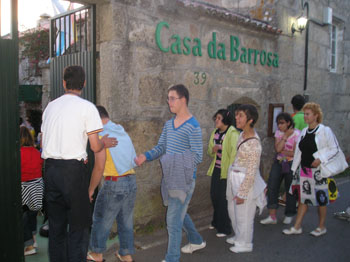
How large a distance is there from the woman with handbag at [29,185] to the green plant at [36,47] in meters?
5.84

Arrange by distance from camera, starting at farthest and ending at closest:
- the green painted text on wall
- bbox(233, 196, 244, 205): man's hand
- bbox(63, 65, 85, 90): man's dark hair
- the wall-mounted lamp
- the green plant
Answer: the green plant, the wall-mounted lamp, the green painted text on wall, bbox(233, 196, 244, 205): man's hand, bbox(63, 65, 85, 90): man's dark hair

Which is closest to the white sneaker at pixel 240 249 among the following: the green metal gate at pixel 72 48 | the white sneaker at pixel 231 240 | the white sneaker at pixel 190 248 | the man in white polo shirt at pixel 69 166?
the white sneaker at pixel 231 240

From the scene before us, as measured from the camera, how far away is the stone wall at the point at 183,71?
14.8ft

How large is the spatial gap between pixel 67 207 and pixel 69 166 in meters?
0.36

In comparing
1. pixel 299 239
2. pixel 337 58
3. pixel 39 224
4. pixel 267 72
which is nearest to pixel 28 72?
pixel 39 224

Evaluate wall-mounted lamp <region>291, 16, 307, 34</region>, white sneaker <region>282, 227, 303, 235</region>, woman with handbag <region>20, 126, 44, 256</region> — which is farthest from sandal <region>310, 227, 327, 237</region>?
wall-mounted lamp <region>291, 16, 307, 34</region>

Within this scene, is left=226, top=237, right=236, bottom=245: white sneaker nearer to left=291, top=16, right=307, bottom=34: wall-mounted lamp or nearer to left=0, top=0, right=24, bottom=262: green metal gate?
left=0, top=0, right=24, bottom=262: green metal gate

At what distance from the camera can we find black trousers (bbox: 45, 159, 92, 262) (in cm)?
290

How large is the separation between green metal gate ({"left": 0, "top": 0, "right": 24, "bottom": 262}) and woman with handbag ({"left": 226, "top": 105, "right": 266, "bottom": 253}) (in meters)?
2.34

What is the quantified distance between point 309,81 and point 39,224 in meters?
6.59

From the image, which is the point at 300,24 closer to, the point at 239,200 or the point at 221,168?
the point at 221,168

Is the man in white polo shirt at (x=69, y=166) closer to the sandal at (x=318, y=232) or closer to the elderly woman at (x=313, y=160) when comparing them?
the elderly woman at (x=313, y=160)

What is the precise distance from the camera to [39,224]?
5219mm

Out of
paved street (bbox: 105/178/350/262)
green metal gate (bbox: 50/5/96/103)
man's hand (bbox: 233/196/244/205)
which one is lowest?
paved street (bbox: 105/178/350/262)
